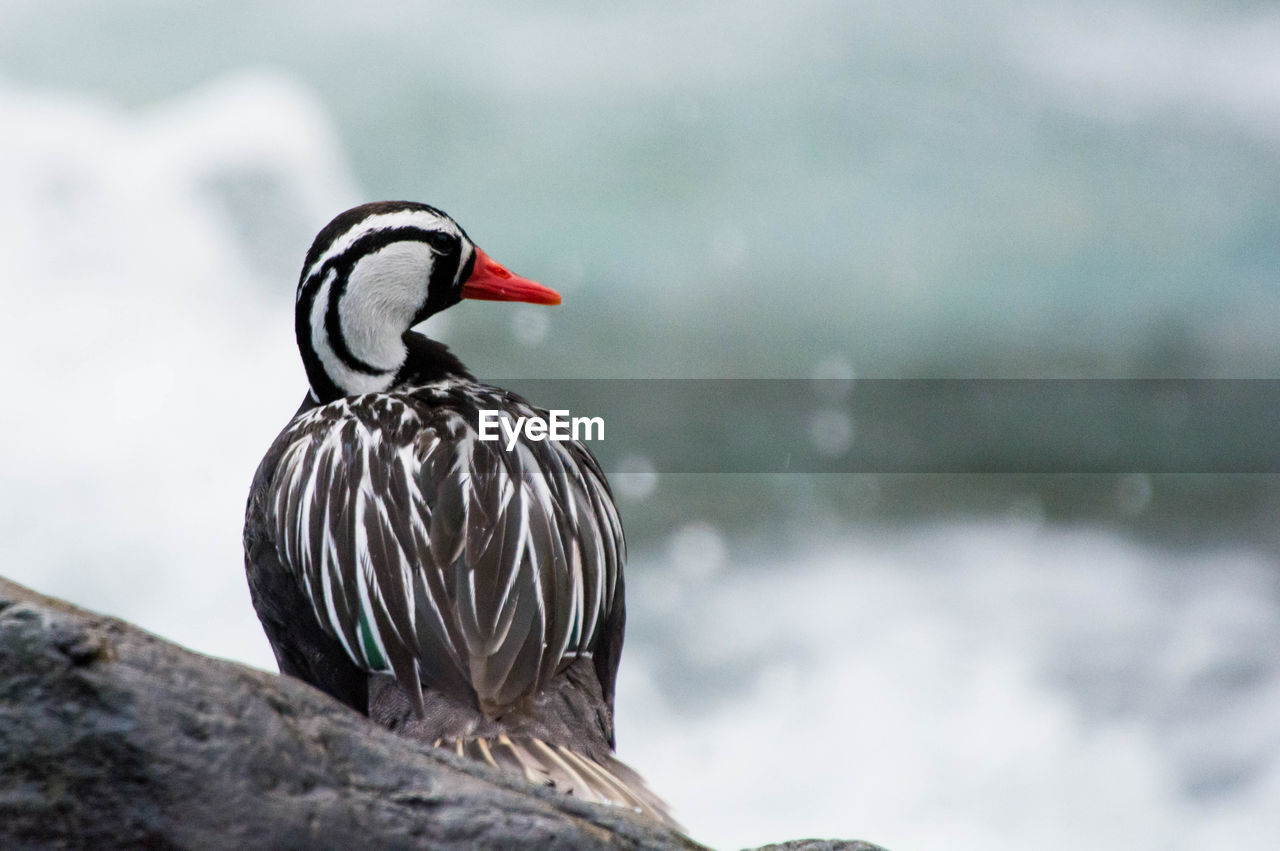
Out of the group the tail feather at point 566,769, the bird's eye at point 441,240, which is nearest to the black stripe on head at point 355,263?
the bird's eye at point 441,240

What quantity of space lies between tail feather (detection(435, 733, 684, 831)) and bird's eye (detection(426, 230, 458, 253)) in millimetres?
1449

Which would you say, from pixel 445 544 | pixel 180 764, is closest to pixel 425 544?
pixel 445 544

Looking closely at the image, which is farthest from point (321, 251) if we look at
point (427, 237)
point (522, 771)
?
point (522, 771)

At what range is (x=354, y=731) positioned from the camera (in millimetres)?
1460

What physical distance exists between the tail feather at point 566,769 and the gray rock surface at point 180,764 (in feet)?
1.56

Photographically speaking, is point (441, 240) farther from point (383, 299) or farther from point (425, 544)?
point (425, 544)

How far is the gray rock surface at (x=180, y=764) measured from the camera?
1.27m

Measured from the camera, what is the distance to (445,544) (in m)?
2.51

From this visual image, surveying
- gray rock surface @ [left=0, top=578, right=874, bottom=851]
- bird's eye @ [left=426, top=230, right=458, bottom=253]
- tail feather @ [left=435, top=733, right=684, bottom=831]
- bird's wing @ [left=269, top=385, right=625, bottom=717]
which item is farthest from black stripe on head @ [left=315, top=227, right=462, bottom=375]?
gray rock surface @ [left=0, top=578, right=874, bottom=851]

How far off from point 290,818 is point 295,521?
1435mm

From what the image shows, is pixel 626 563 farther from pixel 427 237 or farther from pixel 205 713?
pixel 205 713

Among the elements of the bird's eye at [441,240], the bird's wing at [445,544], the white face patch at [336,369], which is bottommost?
the bird's wing at [445,544]

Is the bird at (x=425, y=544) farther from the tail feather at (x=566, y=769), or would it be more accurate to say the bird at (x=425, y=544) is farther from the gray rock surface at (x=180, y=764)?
the gray rock surface at (x=180, y=764)

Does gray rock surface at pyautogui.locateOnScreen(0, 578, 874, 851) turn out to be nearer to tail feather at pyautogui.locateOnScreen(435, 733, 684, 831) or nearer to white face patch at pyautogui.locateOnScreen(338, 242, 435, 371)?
tail feather at pyautogui.locateOnScreen(435, 733, 684, 831)
